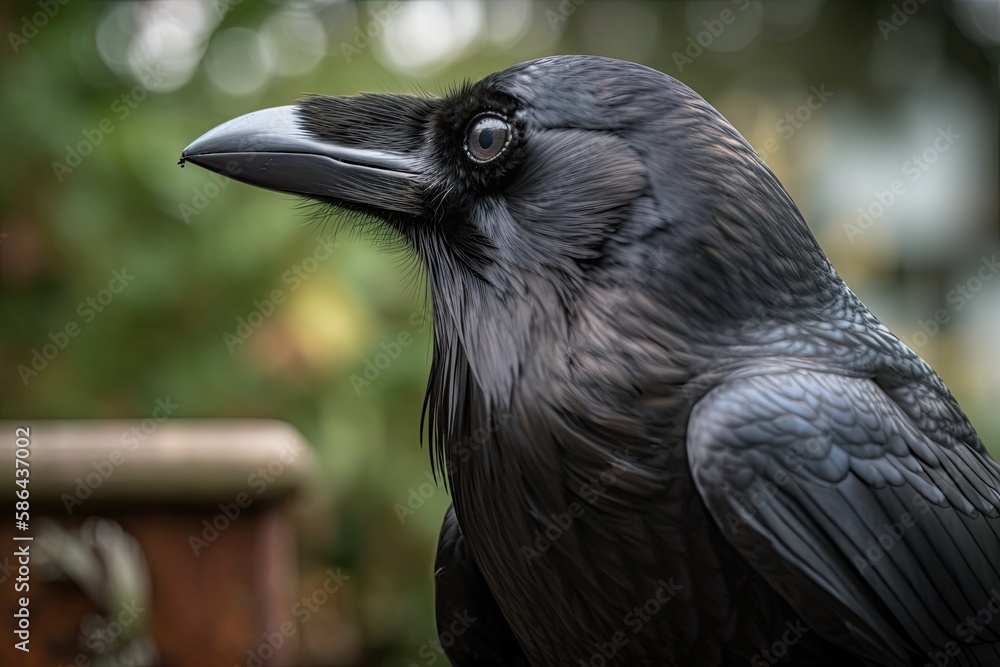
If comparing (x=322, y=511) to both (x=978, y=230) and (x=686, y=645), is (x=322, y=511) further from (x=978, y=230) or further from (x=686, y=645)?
(x=978, y=230)

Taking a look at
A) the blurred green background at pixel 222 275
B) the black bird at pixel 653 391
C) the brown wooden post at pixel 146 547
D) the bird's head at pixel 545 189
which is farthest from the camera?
the blurred green background at pixel 222 275

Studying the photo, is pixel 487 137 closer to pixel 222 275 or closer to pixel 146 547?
pixel 146 547

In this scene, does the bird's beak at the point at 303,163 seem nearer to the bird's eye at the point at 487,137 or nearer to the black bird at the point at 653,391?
the black bird at the point at 653,391

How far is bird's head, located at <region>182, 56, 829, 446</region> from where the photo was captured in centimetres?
185

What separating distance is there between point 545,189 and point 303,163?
1.64 feet

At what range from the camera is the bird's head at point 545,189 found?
1853 millimetres

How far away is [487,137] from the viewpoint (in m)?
2.00

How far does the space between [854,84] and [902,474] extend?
762 centimetres

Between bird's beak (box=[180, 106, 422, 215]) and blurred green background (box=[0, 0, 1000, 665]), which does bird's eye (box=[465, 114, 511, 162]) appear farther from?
blurred green background (box=[0, 0, 1000, 665])

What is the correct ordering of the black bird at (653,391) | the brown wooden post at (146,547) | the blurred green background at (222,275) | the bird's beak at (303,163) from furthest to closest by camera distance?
the blurred green background at (222,275), the brown wooden post at (146,547), the bird's beak at (303,163), the black bird at (653,391)

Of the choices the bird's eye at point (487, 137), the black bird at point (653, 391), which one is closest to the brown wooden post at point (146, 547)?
the black bird at point (653, 391)

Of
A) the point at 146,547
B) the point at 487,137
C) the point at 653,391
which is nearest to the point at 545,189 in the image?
the point at 487,137

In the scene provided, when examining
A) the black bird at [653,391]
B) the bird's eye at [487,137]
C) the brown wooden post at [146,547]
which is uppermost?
the bird's eye at [487,137]

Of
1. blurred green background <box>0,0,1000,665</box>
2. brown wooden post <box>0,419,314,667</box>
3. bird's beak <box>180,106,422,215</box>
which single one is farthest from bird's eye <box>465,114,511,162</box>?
blurred green background <box>0,0,1000,665</box>
